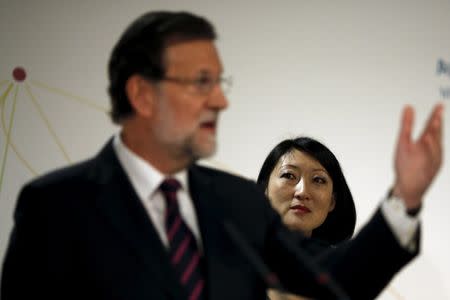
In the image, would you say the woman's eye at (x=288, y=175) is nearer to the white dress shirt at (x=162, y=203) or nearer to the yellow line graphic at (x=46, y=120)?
the yellow line graphic at (x=46, y=120)

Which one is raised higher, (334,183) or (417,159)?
(417,159)

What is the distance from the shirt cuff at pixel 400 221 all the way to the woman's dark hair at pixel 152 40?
0.43 meters

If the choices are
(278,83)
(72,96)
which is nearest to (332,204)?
(278,83)

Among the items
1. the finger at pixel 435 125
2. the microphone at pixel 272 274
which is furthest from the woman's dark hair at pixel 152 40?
the finger at pixel 435 125

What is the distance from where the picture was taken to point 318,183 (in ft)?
7.45

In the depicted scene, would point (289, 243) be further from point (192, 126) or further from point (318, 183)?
point (318, 183)

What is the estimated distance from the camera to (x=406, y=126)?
104cm

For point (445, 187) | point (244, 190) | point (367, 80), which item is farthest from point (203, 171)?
point (445, 187)

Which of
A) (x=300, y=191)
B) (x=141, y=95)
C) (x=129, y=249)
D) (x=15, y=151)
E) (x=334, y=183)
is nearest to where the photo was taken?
(x=129, y=249)

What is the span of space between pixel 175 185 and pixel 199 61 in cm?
22

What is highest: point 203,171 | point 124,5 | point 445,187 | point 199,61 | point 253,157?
point 124,5

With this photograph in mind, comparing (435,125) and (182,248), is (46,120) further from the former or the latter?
(435,125)

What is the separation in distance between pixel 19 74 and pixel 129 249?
1172 millimetres

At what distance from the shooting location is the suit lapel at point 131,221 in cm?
100
